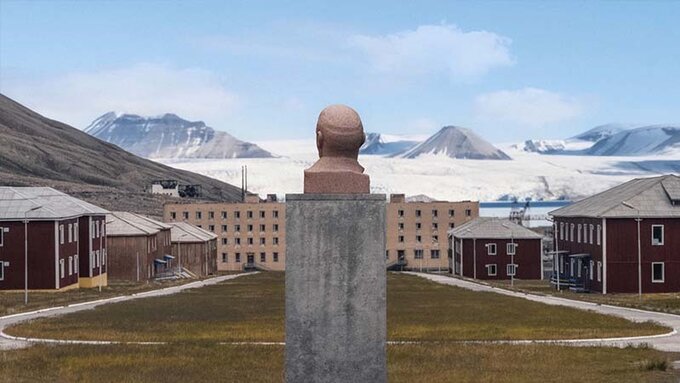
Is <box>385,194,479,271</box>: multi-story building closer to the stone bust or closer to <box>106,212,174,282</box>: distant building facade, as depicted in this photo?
<box>106,212,174,282</box>: distant building facade

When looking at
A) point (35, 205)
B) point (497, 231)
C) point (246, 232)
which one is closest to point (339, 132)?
point (35, 205)

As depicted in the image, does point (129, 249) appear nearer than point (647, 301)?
No

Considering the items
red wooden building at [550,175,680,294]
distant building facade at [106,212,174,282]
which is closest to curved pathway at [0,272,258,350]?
distant building facade at [106,212,174,282]

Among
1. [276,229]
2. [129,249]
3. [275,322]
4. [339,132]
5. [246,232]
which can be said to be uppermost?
[339,132]

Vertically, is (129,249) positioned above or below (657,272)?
above

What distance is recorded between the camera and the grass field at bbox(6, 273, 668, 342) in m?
42.4

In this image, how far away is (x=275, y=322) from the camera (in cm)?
4944

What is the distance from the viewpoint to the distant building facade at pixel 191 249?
13562 cm

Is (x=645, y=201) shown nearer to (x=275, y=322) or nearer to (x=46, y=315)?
(x=275, y=322)

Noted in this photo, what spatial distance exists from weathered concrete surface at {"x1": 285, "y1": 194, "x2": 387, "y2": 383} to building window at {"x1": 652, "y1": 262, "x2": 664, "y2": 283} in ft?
220

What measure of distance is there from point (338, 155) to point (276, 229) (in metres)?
172

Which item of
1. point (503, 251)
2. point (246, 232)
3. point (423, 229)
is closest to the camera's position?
point (503, 251)

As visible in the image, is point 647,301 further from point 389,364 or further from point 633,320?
point 389,364

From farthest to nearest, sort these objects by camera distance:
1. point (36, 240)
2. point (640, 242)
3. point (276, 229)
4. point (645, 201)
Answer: point (276, 229) < point (645, 201) < point (640, 242) < point (36, 240)
